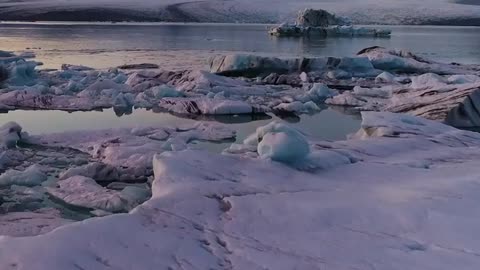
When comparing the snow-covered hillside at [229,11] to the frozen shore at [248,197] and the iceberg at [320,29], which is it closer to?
the iceberg at [320,29]

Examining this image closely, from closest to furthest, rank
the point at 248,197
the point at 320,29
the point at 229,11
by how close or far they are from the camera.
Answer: the point at 248,197 < the point at 320,29 < the point at 229,11

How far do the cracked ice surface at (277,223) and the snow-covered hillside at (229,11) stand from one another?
160 feet

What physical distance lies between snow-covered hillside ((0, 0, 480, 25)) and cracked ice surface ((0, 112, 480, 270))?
48.7 meters

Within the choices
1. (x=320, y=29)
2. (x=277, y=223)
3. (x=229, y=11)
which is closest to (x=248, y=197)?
(x=277, y=223)

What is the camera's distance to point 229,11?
5475cm

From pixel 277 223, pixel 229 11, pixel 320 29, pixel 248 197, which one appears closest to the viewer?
pixel 277 223

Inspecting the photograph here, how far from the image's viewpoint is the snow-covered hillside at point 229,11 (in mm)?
51094

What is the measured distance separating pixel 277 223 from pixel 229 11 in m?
53.6

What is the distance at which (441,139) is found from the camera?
182 inches

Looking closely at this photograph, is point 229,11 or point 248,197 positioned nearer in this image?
point 248,197

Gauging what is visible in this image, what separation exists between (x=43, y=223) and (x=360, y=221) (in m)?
1.63

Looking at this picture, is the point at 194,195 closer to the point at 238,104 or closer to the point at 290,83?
the point at 238,104

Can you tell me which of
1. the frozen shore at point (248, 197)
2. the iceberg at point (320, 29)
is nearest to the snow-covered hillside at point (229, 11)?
the iceberg at point (320, 29)

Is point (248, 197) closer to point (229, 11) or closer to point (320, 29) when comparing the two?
point (320, 29)
